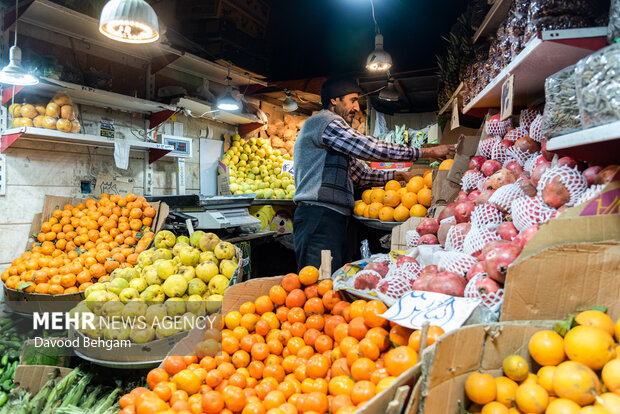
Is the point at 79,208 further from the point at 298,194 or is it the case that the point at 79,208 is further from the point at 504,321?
the point at 504,321

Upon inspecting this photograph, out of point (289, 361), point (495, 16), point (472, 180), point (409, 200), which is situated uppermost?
point (495, 16)

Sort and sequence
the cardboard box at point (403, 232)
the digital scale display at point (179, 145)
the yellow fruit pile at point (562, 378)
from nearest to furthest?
the yellow fruit pile at point (562, 378)
the cardboard box at point (403, 232)
the digital scale display at point (179, 145)

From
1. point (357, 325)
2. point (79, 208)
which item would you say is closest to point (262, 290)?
point (357, 325)

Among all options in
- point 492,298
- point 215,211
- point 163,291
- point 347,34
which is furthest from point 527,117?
point 347,34

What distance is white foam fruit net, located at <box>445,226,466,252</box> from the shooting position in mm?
1815

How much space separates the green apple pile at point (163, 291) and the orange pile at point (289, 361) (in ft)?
2.47

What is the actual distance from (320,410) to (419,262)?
0.98 metres

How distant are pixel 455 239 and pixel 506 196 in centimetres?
31

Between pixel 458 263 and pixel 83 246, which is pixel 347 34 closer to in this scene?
pixel 83 246

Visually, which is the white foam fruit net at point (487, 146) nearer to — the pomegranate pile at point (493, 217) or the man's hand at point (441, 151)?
the pomegranate pile at point (493, 217)

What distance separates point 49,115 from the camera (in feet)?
12.8

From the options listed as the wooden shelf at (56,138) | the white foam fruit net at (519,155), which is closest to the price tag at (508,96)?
the white foam fruit net at (519,155)

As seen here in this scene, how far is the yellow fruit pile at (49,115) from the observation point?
12.6ft

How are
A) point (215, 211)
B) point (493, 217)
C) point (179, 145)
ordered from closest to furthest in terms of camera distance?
point (493, 217) < point (215, 211) < point (179, 145)
